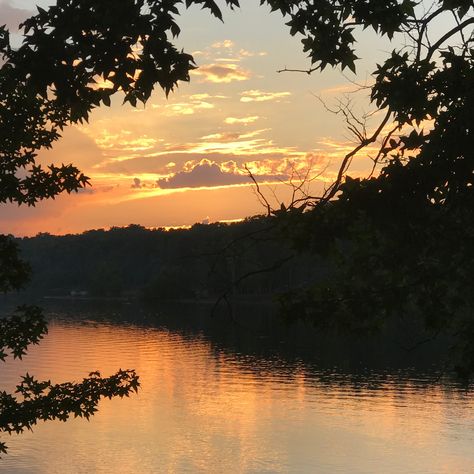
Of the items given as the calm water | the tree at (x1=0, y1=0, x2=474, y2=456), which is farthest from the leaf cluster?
the calm water

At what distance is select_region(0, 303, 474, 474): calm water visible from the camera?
126ft

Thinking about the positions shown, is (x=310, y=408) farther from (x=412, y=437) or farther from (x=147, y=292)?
(x=147, y=292)

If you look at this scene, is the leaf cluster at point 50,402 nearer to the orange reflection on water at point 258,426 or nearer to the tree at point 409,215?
the tree at point 409,215

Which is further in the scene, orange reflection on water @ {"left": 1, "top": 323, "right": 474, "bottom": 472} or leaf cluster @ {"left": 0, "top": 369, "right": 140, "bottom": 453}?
orange reflection on water @ {"left": 1, "top": 323, "right": 474, "bottom": 472}

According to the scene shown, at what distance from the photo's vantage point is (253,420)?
1838 inches

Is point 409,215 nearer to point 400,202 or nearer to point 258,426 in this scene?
point 400,202

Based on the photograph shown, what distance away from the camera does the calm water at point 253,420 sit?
126ft

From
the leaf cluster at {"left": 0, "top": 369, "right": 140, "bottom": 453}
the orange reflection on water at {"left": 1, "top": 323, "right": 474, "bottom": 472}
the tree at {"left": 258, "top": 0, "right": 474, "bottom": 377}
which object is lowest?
the orange reflection on water at {"left": 1, "top": 323, "right": 474, "bottom": 472}

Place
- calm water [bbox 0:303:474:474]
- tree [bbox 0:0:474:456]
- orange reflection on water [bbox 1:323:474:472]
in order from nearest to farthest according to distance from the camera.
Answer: tree [bbox 0:0:474:456] < calm water [bbox 0:303:474:474] < orange reflection on water [bbox 1:323:474:472]

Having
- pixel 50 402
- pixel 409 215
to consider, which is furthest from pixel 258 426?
pixel 409 215

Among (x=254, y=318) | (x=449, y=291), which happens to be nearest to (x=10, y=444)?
(x=449, y=291)

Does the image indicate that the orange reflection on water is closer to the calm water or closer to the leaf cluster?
the calm water

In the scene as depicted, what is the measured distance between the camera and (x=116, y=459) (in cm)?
3853

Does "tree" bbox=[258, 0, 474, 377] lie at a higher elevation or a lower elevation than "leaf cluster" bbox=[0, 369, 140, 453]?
higher
